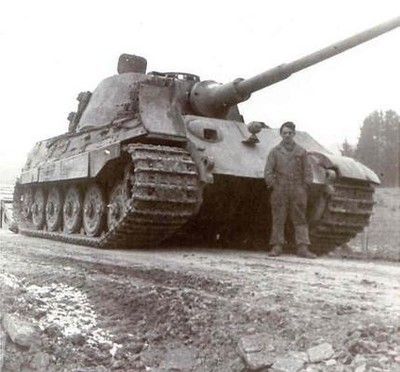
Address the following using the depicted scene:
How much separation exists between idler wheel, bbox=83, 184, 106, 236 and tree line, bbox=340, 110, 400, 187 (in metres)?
35.9

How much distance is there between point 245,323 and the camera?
4488 mm

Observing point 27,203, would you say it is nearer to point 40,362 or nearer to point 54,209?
point 54,209

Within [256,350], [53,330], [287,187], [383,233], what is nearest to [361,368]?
[256,350]

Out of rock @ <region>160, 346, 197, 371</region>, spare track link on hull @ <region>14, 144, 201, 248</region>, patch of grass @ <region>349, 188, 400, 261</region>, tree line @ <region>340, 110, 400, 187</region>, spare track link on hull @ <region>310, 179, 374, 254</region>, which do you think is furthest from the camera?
tree line @ <region>340, 110, 400, 187</region>

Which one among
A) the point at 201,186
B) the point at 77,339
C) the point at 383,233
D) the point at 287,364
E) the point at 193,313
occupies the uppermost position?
the point at 201,186

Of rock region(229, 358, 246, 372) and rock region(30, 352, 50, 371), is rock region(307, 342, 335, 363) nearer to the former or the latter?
rock region(229, 358, 246, 372)

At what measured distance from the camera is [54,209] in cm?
1198

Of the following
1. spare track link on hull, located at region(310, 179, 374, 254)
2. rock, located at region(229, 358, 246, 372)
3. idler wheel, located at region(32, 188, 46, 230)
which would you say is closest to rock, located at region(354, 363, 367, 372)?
rock, located at region(229, 358, 246, 372)

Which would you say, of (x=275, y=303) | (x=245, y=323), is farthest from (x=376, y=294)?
(x=245, y=323)

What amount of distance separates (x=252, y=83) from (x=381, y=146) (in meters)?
39.1

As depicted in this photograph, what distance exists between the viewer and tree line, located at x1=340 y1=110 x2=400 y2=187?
1786 inches

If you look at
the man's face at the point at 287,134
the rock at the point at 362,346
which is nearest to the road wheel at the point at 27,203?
the man's face at the point at 287,134

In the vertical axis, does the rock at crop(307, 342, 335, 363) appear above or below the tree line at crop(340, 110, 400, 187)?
below

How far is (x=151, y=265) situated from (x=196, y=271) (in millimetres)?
699
